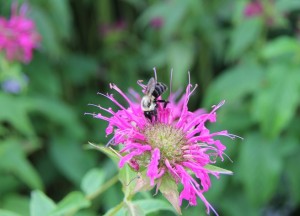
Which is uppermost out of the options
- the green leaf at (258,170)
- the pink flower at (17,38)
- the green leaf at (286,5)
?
the pink flower at (17,38)

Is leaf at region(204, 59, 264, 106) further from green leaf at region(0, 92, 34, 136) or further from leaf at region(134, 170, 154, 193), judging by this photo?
leaf at region(134, 170, 154, 193)

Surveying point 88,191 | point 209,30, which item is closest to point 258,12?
point 209,30

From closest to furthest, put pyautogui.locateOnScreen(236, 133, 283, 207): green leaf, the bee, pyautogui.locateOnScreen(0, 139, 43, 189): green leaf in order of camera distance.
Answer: the bee → pyautogui.locateOnScreen(0, 139, 43, 189): green leaf → pyautogui.locateOnScreen(236, 133, 283, 207): green leaf

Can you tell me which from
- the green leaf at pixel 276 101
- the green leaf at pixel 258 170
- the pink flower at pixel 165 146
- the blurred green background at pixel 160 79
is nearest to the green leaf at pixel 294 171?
the blurred green background at pixel 160 79

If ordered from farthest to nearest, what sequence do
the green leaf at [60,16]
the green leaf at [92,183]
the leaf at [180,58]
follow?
the leaf at [180,58], the green leaf at [60,16], the green leaf at [92,183]

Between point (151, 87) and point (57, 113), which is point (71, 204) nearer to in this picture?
point (151, 87)

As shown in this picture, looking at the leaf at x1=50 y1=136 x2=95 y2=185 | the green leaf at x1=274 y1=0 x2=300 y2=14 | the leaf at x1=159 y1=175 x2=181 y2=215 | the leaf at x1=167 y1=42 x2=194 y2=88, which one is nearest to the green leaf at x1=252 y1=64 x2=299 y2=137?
the green leaf at x1=274 y1=0 x2=300 y2=14

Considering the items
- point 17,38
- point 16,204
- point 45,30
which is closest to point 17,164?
point 16,204

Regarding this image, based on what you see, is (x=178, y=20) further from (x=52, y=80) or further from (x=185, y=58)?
(x=52, y=80)

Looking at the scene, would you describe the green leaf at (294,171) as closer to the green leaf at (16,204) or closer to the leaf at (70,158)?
the leaf at (70,158)
